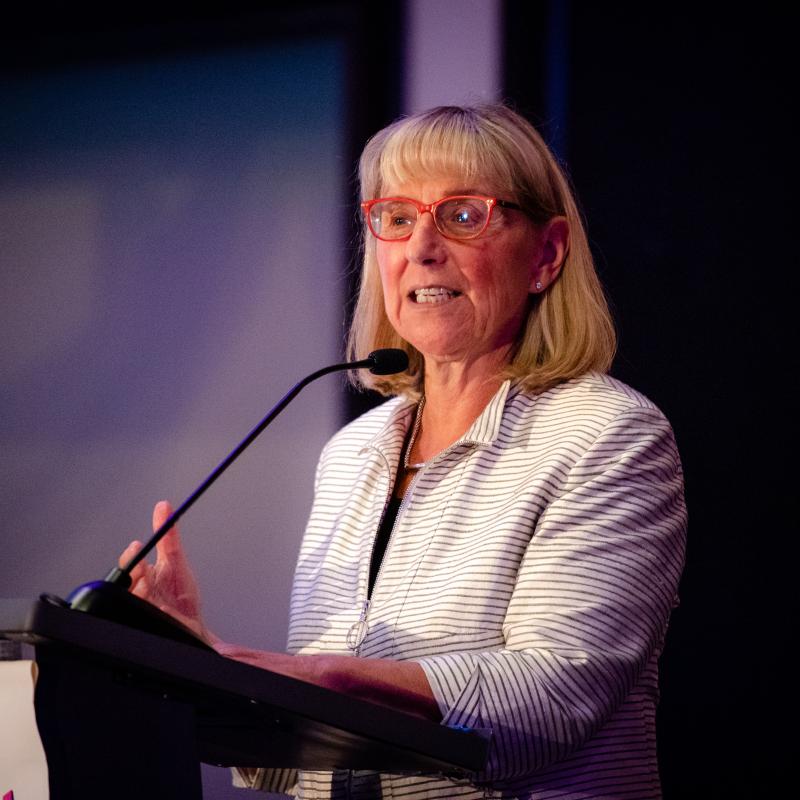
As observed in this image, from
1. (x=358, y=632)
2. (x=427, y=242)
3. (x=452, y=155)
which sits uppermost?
(x=452, y=155)

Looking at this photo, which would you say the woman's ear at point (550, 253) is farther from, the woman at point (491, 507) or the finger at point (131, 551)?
the finger at point (131, 551)

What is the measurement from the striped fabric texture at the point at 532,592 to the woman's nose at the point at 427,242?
260 millimetres

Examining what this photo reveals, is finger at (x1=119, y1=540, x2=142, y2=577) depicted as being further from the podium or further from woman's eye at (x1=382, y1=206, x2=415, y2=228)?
woman's eye at (x1=382, y1=206, x2=415, y2=228)

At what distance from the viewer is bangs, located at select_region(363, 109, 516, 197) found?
1.95m

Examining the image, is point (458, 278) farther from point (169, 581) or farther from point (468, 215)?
point (169, 581)

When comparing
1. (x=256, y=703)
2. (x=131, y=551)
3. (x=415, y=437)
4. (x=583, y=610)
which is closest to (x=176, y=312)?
(x=415, y=437)

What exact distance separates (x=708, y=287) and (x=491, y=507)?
714 mm

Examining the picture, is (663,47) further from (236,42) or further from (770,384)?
(236,42)

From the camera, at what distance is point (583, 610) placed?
1527 mm

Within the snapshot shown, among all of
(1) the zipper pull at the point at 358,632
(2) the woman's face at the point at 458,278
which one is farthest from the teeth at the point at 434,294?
(1) the zipper pull at the point at 358,632

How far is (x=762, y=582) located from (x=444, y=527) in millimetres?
680

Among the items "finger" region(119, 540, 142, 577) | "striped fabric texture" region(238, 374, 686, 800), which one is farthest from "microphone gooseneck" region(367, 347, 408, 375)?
"finger" region(119, 540, 142, 577)

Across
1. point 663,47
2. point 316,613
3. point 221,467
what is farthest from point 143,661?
point 663,47

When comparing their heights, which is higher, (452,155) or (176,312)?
(452,155)
